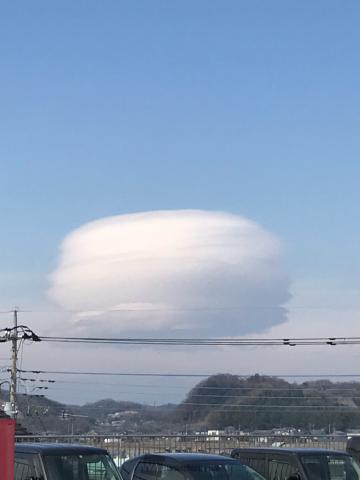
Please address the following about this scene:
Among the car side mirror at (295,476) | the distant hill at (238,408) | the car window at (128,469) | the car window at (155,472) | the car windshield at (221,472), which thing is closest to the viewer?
the car windshield at (221,472)

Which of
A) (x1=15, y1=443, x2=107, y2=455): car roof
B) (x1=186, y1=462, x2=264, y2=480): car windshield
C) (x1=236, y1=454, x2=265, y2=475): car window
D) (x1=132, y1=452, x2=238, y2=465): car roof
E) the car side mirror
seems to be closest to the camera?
(x1=15, y1=443, x2=107, y2=455): car roof

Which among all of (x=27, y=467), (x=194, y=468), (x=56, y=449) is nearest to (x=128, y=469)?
(x=194, y=468)

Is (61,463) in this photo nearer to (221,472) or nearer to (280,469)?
(221,472)

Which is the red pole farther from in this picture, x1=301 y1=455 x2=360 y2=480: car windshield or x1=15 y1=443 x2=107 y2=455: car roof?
x1=301 y1=455 x2=360 y2=480: car windshield

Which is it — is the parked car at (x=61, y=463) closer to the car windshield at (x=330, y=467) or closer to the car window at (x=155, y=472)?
the car window at (x=155, y=472)

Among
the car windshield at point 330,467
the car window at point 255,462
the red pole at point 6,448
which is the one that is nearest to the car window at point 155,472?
the car window at point 255,462

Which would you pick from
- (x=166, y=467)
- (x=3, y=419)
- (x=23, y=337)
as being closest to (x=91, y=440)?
(x=166, y=467)

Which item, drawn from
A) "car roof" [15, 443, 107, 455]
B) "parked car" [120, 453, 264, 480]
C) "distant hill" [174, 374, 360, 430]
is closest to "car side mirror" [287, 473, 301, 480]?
"parked car" [120, 453, 264, 480]
